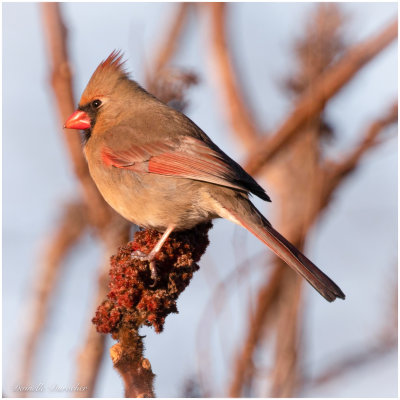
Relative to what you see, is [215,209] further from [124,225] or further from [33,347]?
[33,347]

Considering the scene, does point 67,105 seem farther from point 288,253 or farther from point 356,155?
point 356,155

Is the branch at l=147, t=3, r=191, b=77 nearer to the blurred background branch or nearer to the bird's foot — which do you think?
the blurred background branch

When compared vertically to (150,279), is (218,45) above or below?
above

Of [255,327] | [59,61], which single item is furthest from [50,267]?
[255,327]

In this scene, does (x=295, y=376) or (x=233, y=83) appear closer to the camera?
(x=295, y=376)

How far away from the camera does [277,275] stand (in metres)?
5.32

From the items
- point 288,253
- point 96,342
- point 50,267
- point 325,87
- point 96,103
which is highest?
point 325,87

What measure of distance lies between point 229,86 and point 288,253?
368 cm

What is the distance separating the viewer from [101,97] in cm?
391

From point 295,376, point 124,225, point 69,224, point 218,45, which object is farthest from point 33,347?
point 218,45

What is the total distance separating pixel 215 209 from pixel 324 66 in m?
2.38

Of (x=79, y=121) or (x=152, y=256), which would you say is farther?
(x=79, y=121)

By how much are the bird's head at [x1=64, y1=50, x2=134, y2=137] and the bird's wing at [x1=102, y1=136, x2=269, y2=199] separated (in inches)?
14.5

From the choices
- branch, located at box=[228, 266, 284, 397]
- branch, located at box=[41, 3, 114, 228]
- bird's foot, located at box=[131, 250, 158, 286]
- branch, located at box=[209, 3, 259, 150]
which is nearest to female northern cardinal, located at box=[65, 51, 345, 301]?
bird's foot, located at box=[131, 250, 158, 286]
